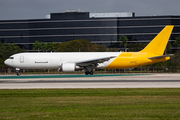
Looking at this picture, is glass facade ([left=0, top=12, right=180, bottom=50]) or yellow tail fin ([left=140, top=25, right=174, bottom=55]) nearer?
yellow tail fin ([left=140, top=25, right=174, bottom=55])

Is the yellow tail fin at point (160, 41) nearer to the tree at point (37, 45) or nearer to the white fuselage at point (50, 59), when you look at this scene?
the white fuselage at point (50, 59)

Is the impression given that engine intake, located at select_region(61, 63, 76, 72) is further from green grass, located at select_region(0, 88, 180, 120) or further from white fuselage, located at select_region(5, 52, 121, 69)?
green grass, located at select_region(0, 88, 180, 120)

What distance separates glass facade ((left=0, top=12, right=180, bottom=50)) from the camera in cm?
13175

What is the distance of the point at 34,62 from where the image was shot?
147 feet

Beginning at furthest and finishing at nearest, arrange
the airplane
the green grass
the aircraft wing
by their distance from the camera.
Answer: the airplane → the aircraft wing → the green grass

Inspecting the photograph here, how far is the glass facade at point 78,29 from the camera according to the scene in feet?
432

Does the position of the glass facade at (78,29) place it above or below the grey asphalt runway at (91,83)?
above

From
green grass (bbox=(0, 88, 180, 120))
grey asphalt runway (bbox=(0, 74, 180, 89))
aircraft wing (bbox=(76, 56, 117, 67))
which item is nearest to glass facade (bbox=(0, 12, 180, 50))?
aircraft wing (bbox=(76, 56, 117, 67))

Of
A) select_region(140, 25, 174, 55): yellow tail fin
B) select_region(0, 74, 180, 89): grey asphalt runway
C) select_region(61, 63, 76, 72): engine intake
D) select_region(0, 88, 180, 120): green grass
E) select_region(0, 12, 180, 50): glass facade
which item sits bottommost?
select_region(0, 88, 180, 120): green grass

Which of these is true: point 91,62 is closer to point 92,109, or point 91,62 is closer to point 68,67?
point 68,67

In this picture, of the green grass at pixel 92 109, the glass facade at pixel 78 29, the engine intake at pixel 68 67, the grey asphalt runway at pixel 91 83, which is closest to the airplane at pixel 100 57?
the engine intake at pixel 68 67

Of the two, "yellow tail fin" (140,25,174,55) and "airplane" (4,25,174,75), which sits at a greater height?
Result: "yellow tail fin" (140,25,174,55)

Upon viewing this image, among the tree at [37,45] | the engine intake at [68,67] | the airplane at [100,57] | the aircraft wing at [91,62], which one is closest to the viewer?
the engine intake at [68,67]

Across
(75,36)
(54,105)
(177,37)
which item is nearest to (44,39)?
(75,36)
